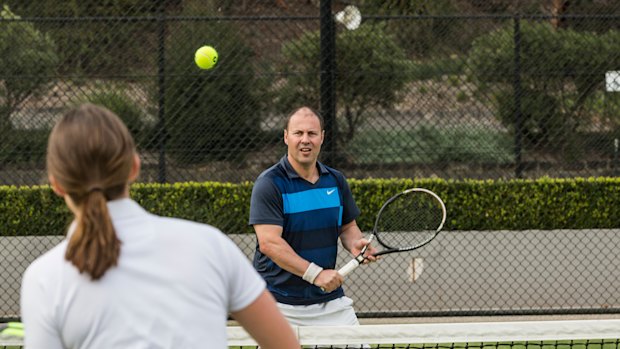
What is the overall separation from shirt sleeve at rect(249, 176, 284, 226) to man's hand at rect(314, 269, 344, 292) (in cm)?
27

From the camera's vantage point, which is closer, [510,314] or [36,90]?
[510,314]

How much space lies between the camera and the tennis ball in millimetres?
8477

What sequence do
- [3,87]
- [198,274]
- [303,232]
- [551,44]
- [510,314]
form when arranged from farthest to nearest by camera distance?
[551,44] < [3,87] < [510,314] < [303,232] < [198,274]

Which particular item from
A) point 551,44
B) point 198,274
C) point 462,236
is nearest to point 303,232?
point 198,274

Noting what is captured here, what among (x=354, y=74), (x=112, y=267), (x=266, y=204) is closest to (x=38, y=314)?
(x=112, y=267)

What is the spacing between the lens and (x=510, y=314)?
21.0ft

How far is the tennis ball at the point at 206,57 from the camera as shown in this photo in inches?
334

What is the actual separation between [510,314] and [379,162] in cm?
350

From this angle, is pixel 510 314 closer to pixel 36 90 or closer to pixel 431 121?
pixel 431 121

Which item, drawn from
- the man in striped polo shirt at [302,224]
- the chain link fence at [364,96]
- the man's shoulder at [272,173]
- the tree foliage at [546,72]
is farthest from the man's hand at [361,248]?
the tree foliage at [546,72]

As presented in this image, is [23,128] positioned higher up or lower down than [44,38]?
lower down

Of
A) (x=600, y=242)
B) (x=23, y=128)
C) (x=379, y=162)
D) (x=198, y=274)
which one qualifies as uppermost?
(x=198, y=274)

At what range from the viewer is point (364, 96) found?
32.3 feet

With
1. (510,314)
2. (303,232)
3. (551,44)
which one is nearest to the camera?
(303,232)
